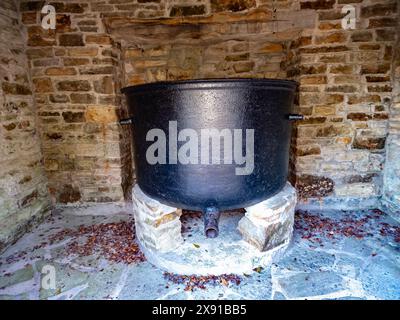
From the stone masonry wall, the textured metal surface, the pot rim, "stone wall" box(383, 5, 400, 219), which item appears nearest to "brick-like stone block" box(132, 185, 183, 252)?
the textured metal surface

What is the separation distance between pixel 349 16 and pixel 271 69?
3.01 ft

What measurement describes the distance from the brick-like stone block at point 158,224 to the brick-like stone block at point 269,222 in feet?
1.81

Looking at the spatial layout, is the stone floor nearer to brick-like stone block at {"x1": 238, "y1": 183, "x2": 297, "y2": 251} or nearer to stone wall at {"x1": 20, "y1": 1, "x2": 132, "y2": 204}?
brick-like stone block at {"x1": 238, "y1": 183, "x2": 297, "y2": 251}

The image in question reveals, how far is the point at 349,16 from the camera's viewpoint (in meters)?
2.68

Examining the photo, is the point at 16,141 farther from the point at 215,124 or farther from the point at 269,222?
the point at 269,222

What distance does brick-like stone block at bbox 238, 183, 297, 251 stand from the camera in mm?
2062

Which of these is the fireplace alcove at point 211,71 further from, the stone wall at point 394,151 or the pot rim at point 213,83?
the stone wall at point 394,151

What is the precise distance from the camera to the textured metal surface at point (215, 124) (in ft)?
5.73

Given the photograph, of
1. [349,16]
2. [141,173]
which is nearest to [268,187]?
[141,173]

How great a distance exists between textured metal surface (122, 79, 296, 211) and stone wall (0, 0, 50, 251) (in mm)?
1360

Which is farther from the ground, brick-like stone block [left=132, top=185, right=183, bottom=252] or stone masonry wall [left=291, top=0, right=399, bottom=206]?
stone masonry wall [left=291, top=0, right=399, bottom=206]

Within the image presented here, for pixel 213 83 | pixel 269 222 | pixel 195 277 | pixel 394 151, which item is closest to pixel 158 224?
pixel 195 277

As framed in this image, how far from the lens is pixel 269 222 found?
2059mm

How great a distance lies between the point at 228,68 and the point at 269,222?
6.65ft
